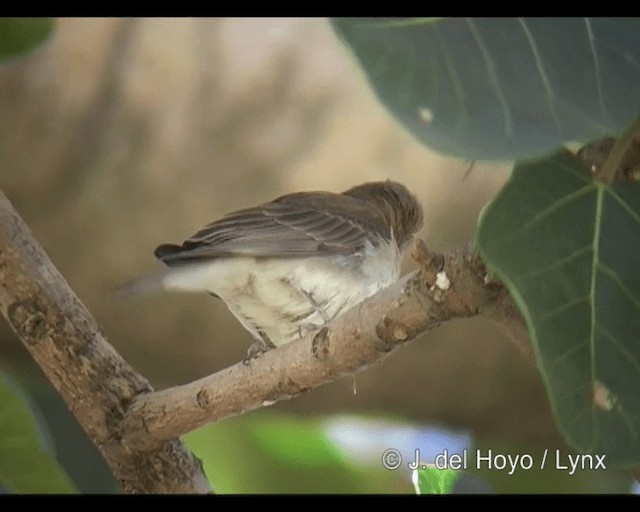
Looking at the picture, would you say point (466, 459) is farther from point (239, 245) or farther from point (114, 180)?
point (114, 180)

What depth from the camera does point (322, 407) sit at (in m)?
0.92

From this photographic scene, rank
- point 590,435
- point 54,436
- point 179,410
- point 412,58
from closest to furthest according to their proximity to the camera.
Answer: point 412,58
point 590,435
point 179,410
point 54,436

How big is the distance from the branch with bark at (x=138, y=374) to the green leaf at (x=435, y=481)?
0.17 m

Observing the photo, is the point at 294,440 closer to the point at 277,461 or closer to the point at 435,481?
the point at 277,461

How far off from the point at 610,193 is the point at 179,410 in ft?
1.41

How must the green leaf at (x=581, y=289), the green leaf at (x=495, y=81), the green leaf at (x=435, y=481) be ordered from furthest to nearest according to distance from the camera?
1. the green leaf at (x=435, y=481)
2. the green leaf at (x=581, y=289)
3. the green leaf at (x=495, y=81)

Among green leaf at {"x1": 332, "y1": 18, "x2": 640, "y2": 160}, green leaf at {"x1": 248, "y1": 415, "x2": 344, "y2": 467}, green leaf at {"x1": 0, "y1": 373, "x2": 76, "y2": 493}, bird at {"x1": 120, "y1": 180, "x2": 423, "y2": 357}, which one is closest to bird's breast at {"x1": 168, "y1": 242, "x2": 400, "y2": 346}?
bird at {"x1": 120, "y1": 180, "x2": 423, "y2": 357}

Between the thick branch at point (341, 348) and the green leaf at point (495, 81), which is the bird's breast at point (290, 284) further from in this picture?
the green leaf at point (495, 81)

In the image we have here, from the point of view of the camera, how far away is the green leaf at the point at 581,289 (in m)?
0.53

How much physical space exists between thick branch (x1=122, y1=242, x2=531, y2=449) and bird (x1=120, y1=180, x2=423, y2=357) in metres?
0.08

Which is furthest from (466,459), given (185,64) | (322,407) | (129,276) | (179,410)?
(185,64)

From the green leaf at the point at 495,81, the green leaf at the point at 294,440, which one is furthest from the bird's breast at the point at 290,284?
the green leaf at the point at 495,81

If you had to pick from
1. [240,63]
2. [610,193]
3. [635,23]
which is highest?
[240,63]

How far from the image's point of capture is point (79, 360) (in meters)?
0.78
